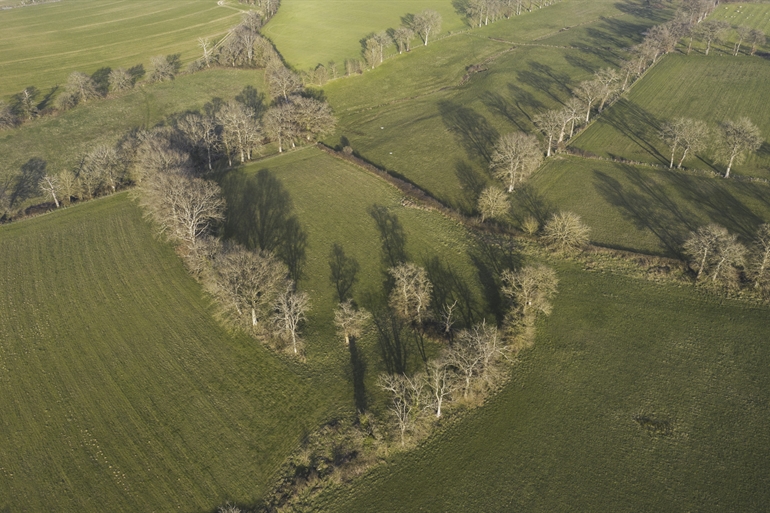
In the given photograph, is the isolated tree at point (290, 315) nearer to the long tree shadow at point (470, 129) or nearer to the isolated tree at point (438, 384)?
the isolated tree at point (438, 384)

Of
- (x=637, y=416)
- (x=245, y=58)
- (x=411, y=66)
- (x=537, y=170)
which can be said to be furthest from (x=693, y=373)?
(x=245, y=58)

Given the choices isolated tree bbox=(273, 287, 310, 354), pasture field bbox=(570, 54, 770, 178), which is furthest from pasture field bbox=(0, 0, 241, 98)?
pasture field bbox=(570, 54, 770, 178)

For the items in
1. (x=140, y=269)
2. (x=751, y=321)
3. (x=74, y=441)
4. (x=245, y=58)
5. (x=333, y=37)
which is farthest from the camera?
(x=333, y=37)

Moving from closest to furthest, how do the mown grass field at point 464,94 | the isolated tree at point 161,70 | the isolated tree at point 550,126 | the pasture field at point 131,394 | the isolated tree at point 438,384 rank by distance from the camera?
the pasture field at point 131,394 < the isolated tree at point 438,384 < the isolated tree at point 550,126 < the mown grass field at point 464,94 < the isolated tree at point 161,70

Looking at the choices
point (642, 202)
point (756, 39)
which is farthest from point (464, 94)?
point (756, 39)

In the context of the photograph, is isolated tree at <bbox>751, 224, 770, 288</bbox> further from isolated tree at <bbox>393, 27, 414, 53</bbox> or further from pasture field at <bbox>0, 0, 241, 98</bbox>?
pasture field at <bbox>0, 0, 241, 98</bbox>

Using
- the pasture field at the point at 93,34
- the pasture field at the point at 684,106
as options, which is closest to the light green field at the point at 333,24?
the pasture field at the point at 93,34

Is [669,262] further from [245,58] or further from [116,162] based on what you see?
[245,58]
